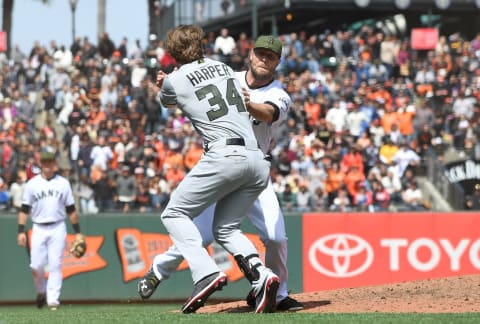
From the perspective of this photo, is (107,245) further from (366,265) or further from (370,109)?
(370,109)

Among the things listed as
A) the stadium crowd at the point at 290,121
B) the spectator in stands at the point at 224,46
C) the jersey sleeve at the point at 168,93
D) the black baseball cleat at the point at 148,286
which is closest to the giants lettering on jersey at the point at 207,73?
the jersey sleeve at the point at 168,93

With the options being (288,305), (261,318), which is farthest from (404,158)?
(261,318)

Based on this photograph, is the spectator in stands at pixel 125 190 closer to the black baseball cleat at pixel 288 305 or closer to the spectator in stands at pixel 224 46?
the spectator in stands at pixel 224 46

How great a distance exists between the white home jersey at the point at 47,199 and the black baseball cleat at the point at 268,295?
6.04m

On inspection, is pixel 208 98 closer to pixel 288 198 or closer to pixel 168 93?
pixel 168 93

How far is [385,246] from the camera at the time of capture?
1797cm

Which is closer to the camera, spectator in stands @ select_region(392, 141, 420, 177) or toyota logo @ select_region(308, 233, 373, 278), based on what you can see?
toyota logo @ select_region(308, 233, 373, 278)

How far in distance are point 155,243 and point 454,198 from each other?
5608mm

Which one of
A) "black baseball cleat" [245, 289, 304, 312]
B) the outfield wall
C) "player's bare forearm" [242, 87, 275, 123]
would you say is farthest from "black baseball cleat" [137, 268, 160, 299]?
the outfield wall

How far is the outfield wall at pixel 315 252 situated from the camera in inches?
697

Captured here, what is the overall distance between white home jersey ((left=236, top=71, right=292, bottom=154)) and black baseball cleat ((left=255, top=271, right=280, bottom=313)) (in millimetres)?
1148

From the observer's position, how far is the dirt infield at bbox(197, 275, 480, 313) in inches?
333

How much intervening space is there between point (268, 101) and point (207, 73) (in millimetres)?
506

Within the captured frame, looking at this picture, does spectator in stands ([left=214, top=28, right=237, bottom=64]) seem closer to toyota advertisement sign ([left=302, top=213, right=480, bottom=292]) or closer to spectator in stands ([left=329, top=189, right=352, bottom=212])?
spectator in stands ([left=329, top=189, right=352, bottom=212])
